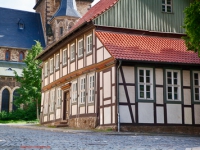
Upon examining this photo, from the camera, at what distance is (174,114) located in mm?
20359

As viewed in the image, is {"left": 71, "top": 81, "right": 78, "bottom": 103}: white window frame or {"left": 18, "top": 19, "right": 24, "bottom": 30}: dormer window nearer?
{"left": 71, "top": 81, "right": 78, "bottom": 103}: white window frame

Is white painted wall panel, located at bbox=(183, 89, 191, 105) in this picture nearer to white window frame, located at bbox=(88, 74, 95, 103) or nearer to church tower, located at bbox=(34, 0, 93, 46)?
white window frame, located at bbox=(88, 74, 95, 103)

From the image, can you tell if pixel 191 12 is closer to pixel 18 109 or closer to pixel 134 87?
pixel 134 87

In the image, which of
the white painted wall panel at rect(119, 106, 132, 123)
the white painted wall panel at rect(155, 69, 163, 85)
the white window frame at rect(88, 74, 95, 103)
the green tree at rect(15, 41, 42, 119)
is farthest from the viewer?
the green tree at rect(15, 41, 42, 119)

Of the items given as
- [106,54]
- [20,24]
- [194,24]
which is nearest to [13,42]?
[20,24]

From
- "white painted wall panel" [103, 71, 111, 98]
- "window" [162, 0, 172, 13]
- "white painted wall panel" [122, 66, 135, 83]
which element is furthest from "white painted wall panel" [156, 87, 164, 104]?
"window" [162, 0, 172, 13]

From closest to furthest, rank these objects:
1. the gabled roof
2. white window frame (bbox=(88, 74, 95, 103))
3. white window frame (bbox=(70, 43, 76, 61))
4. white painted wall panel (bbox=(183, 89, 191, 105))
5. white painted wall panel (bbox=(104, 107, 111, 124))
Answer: white painted wall panel (bbox=(104, 107, 111, 124)) < white painted wall panel (bbox=(183, 89, 191, 105)) < white window frame (bbox=(88, 74, 95, 103)) < white window frame (bbox=(70, 43, 76, 61)) < the gabled roof

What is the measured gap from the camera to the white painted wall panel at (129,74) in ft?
64.8

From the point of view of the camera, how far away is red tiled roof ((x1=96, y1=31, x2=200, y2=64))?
19891 mm

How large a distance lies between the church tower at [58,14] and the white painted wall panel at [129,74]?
33.4m

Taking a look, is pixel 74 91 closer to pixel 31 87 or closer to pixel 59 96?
pixel 59 96

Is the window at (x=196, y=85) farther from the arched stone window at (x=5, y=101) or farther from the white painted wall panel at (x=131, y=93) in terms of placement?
the arched stone window at (x=5, y=101)

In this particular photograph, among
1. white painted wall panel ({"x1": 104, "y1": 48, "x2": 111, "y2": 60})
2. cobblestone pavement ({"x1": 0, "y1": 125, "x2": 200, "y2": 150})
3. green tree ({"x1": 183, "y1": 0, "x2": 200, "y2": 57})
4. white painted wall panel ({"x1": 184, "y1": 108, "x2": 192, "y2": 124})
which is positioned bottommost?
cobblestone pavement ({"x1": 0, "y1": 125, "x2": 200, "y2": 150})

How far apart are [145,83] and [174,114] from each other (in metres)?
2.17
